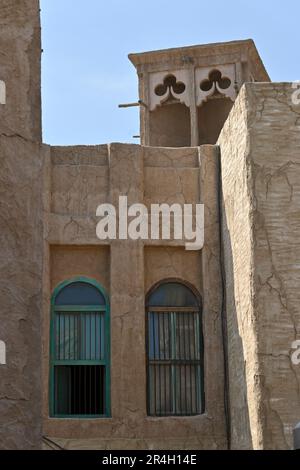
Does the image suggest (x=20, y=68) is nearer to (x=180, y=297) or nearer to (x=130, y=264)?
(x=130, y=264)

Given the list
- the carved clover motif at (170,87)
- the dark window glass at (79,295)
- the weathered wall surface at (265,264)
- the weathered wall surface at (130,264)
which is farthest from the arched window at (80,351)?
the carved clover motif at (170,87)

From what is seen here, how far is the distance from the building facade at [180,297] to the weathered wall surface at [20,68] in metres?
6.11

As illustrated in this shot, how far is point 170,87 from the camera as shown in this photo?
68.5 feet

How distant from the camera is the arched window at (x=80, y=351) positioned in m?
13.4

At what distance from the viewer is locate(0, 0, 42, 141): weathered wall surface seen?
6.19 meters

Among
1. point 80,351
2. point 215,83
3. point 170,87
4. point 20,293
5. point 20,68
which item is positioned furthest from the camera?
point 170,87

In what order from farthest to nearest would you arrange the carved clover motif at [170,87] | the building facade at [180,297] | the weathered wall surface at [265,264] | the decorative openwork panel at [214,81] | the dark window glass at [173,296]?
the carved clover motif at [170,87]
the decorative openwork panel at [214,81]
the dark window glass at [173,296]
the building facade at [180,297]
the weathered wall surface at [265,264]

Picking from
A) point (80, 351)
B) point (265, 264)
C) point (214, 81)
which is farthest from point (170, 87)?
point (265, 264)

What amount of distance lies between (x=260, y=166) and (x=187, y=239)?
2017mm

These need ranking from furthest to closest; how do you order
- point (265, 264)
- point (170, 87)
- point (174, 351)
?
point (170, 87) < point (174, 351) < point (265, 264)

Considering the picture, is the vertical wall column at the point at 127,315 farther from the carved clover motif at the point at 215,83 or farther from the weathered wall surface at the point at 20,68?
the weathered wall surface at the point at 20,68

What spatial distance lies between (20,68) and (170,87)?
48.6 feet

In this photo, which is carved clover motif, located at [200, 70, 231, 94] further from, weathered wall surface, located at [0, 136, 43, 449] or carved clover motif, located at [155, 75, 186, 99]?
weathered wall surface, located at [0, 136, 43, 449]
